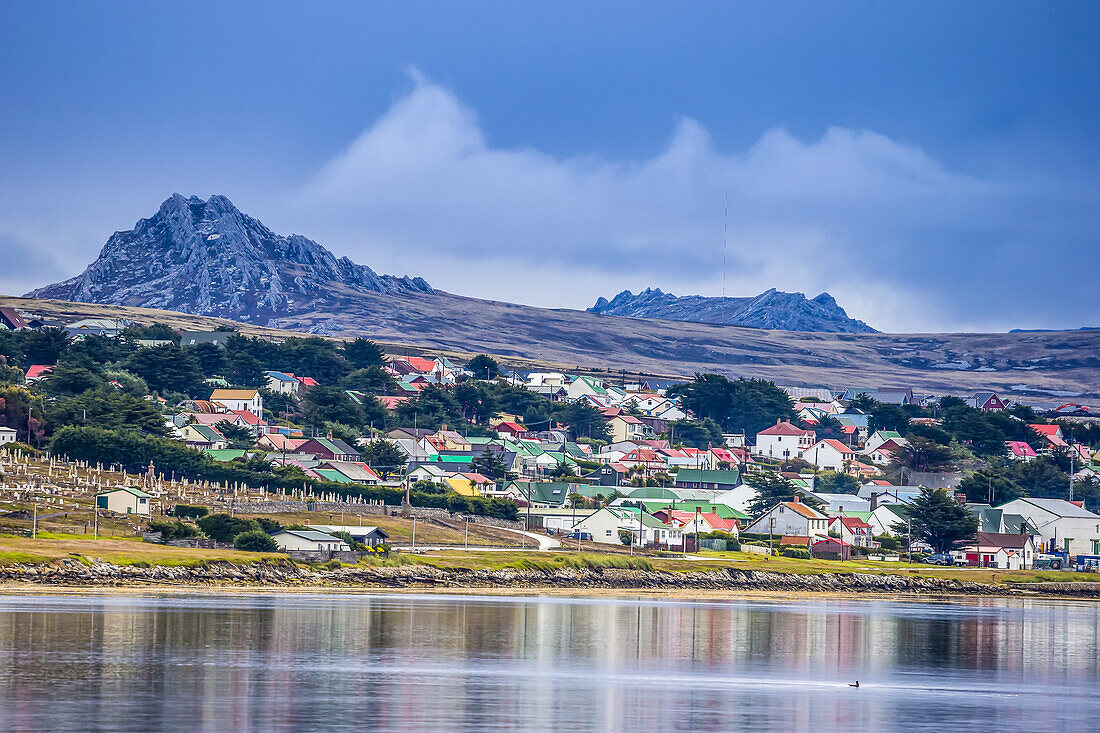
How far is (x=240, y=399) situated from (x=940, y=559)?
2992 inches

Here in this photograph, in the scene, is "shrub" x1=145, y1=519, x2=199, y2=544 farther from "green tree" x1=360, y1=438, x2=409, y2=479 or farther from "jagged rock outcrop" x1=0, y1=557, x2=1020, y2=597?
"green tree" x1=360, y1=438, x2=409, y2=479

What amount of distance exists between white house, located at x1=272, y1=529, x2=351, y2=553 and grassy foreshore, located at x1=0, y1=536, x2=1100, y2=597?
99.5 inches

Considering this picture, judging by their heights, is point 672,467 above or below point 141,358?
below

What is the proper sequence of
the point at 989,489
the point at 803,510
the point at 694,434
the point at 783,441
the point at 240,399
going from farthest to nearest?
1. the point at 694,434
2. the point at 783,441
3. the point at 240,399
4. the point at 989,489
5. the point at 803,510

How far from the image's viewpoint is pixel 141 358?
157250mm

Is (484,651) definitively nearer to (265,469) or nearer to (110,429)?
(265,469)

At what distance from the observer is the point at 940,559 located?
106250 mm

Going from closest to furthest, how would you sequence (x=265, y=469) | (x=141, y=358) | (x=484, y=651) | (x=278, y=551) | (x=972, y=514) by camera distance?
(x=484, y=651) < (x=278, y=551) < (x=265, y=469) < (x=972, y=514) < (x=141, y=358)

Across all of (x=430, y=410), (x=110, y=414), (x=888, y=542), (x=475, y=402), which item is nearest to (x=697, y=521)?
(x=888, y=542)

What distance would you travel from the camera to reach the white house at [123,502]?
84.8 meters

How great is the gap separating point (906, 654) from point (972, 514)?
213 ft

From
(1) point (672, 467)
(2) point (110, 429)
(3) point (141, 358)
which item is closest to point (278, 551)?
(2) point (110, 429)

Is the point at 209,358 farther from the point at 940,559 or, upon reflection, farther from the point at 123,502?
the point at 940,559

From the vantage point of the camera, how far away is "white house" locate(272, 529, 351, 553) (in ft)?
259
